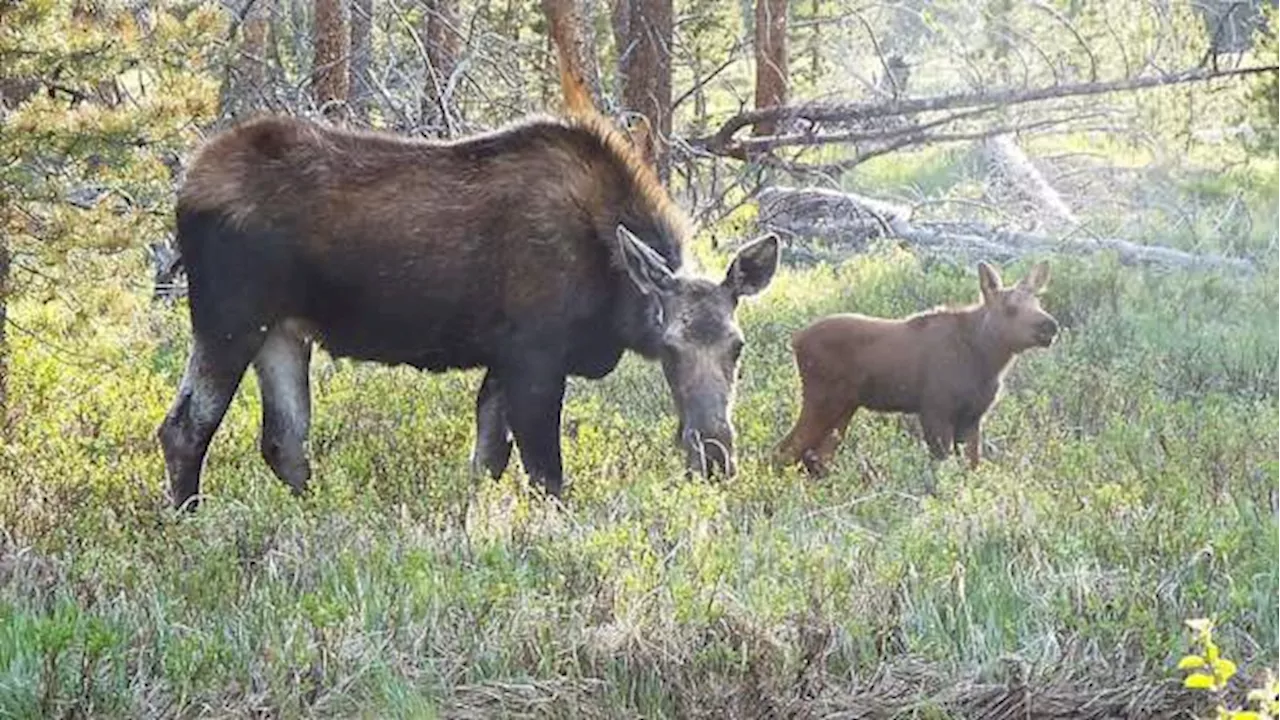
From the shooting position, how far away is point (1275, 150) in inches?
642

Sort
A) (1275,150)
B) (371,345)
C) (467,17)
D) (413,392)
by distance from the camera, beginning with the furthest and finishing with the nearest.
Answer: (467,17)
(1275,150)
(413,392)
(371,345)

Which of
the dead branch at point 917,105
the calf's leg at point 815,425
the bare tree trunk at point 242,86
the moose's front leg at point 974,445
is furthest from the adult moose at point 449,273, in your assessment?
the dead branch at point 917,105

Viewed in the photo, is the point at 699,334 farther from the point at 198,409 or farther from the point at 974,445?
the point at 198,409

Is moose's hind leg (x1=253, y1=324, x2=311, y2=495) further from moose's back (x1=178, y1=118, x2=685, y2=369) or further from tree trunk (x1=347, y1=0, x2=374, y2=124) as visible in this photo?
tree trunk (x1=347, y1=0, x2=374, y2=124)

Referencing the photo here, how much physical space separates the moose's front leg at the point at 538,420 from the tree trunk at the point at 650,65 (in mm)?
5712

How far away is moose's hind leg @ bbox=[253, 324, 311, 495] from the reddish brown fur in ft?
8.07

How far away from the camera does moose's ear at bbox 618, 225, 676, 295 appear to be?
28.5 ft

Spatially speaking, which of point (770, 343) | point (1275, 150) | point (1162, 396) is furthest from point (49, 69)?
point (1275, 150)

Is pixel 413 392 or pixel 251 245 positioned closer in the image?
pixel 251 245

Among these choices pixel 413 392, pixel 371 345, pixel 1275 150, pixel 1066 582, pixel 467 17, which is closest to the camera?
pixel 1066 582

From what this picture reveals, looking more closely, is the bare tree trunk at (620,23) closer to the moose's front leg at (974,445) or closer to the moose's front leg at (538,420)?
the moose's front leg at (974,445)

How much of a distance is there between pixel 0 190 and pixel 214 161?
0.98 meters

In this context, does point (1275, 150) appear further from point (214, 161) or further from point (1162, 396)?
point (214, 161)

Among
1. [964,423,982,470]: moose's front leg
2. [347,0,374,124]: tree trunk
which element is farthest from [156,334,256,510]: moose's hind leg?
[347,0,374,124]: tree trunk
